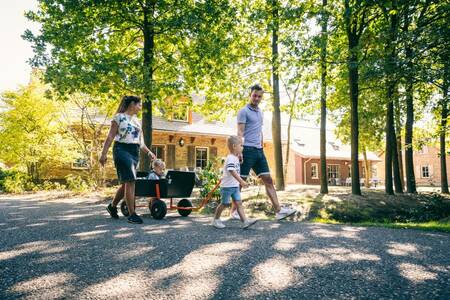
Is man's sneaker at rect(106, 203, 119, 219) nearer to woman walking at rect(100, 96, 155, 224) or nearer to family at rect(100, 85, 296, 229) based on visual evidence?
family at rect(100, 85, 296, 229)

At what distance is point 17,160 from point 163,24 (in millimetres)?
10485

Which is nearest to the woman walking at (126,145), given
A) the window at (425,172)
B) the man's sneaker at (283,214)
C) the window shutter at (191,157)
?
the man's sneaker at (283,214)

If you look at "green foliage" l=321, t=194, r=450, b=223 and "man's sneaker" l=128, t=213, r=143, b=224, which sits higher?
"man's sneaker" l=128, t=213, r=143, b=224

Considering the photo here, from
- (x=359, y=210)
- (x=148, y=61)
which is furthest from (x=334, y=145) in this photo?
(x=148, y=61)

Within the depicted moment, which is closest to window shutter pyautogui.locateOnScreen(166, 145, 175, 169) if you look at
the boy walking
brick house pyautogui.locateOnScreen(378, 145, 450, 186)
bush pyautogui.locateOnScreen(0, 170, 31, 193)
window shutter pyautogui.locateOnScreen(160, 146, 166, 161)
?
window shutter pyautogui.locateOnScreen(160, 146, 166, 161)

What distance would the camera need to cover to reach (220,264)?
3062 millimetres

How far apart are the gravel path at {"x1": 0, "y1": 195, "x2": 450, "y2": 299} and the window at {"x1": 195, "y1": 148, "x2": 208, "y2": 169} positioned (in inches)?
729

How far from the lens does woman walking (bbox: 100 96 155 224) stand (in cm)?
530

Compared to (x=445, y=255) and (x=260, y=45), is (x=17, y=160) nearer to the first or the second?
(x=260, y=45)

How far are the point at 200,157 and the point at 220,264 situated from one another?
20.7 meters

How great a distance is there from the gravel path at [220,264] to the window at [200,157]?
18512mm

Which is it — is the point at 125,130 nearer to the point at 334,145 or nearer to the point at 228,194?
the point at 228,194

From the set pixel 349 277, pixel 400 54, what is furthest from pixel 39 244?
pixel 400 54

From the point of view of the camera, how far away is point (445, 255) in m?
3.54
